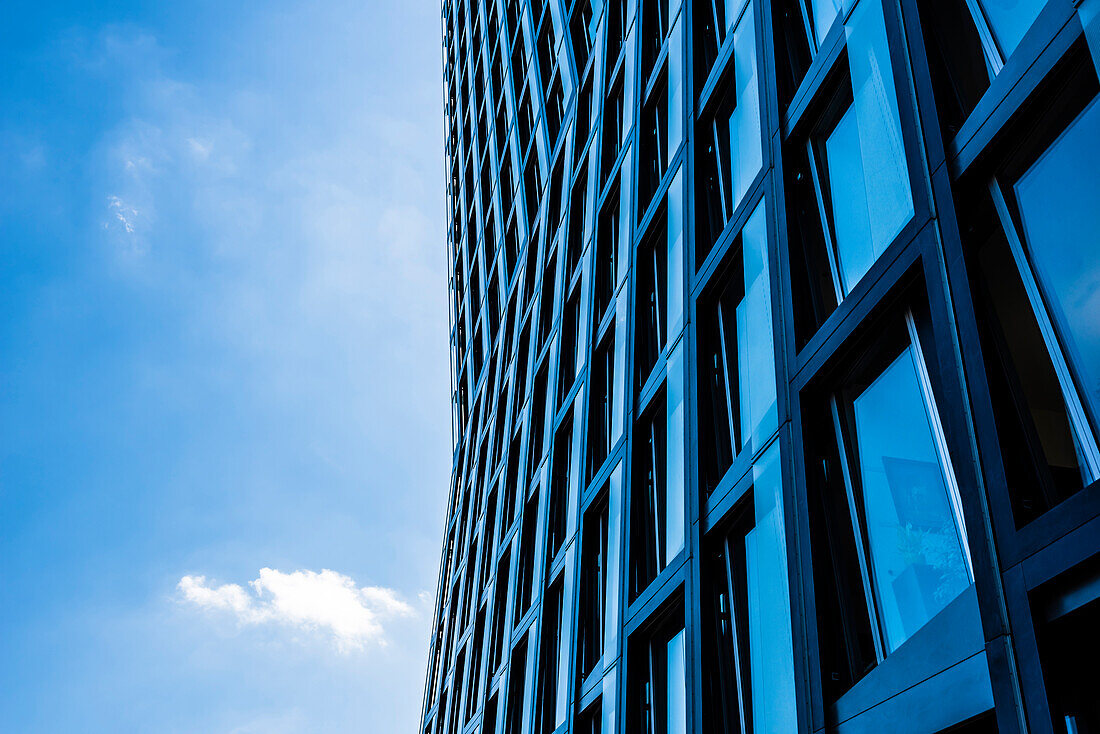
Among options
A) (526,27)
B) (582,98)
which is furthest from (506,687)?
(526,27)

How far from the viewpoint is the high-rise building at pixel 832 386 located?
22.1 feet

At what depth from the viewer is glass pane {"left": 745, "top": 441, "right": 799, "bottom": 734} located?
10.1m

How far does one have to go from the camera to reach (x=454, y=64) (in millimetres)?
66500

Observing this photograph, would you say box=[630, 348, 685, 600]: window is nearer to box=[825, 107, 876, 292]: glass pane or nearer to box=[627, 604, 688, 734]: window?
box=[627, 604, 688, 734]: window

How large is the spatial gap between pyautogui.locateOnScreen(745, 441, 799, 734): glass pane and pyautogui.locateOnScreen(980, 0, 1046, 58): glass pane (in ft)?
16.5

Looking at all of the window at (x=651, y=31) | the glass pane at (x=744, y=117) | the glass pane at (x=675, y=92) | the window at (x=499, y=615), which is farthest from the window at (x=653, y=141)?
the window at (x=499, y=615)

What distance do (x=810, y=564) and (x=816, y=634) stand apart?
2.33 feet

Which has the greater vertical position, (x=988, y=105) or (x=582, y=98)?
(x=582, y=98)

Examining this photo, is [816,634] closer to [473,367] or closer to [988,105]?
[988,105]

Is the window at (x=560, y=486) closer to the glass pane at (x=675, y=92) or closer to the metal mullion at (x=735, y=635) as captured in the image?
the glass pane at (x=675, y=92)

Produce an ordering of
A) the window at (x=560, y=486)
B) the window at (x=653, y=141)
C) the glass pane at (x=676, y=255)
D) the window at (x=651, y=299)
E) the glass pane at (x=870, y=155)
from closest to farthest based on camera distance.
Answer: the glass pane at (x=870, y=155) < the glass pane at (x=676, y=255) < the window at (x=651, y=299) < the window at (x=653, y=141) < the window at (x=560, y=486)

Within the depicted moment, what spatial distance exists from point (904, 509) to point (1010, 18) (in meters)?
4.33

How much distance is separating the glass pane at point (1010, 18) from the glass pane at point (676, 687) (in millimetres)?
9423

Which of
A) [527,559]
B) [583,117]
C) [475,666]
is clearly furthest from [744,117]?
[475,666]
